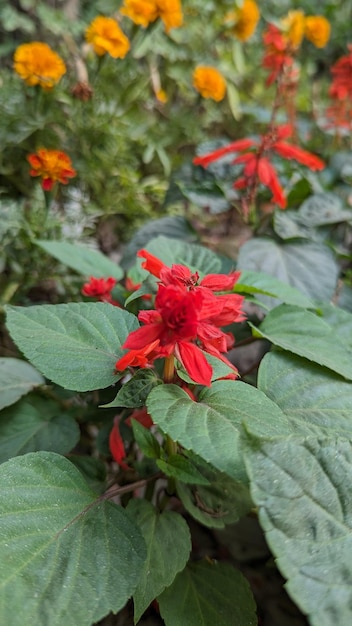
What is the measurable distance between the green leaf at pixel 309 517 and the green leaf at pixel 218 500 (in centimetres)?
24

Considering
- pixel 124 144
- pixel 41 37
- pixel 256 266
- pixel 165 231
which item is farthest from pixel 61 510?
pixel 41 37

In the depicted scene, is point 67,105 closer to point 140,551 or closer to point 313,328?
point 313,328

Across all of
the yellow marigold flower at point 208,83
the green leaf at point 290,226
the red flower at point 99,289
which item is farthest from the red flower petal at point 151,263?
the yellow marigold flower at point 208,83

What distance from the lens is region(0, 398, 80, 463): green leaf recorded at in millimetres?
734

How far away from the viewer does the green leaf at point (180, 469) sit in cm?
58

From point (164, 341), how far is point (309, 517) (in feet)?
0.70

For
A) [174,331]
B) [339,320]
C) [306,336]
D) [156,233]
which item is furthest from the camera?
[156,233]

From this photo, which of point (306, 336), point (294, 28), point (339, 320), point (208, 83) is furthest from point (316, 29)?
point (306, 336)

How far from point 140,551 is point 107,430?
0.84 feet

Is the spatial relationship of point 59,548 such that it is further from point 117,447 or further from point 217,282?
point 217,282

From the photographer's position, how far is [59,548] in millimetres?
523

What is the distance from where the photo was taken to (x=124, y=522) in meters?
0.58

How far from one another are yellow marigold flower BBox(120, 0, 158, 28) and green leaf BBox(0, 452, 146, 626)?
113 centimetres

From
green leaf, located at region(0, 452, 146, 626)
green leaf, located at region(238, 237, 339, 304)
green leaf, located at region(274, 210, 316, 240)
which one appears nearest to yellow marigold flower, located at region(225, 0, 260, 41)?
green leaf, located at region(274, 210, 316, 240)
